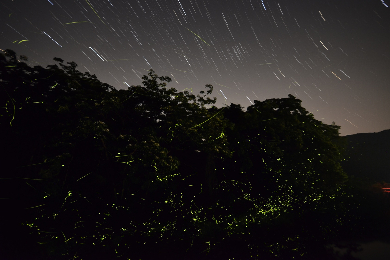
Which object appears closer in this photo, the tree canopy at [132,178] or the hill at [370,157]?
the tree canopy at [132,178]

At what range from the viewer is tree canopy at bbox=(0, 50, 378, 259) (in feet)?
29.6

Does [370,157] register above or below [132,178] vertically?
below

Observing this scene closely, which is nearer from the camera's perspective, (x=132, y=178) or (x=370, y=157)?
(x=132, y=178)

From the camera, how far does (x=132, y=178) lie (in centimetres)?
1208

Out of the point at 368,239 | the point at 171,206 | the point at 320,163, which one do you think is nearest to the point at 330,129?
the point at 320,163

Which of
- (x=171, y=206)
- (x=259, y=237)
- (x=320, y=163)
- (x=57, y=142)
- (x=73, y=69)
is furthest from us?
(x=320, y=163)

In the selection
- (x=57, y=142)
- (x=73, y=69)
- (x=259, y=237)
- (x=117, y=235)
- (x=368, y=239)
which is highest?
(x=73, y=69)

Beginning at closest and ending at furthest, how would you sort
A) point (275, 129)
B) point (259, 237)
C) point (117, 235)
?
1. point (117, 235)
2. point (259, 237)
3. point (275, 129)

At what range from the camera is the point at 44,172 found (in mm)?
9078

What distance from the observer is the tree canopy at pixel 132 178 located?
9023 mm

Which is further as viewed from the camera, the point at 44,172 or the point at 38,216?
the point at 38,216

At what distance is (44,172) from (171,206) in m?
8.07

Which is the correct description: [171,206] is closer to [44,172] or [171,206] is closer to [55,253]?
[55,253]

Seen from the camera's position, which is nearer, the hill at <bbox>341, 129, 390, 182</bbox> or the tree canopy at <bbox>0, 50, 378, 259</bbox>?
the tree canopy at <bbox>0, 50, 378, 259</bbox>
